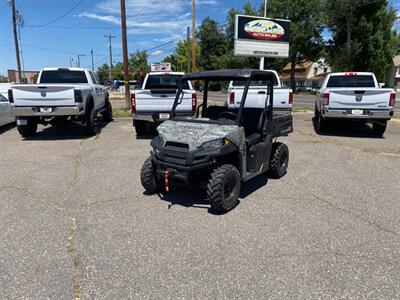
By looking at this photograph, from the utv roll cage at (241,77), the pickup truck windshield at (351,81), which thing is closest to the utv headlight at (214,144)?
the utv roll cage at (241,77)

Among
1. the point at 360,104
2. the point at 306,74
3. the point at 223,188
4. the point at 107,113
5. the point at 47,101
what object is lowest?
the point at 107,113

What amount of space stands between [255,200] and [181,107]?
173 inches

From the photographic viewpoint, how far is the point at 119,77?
104688 millimetres

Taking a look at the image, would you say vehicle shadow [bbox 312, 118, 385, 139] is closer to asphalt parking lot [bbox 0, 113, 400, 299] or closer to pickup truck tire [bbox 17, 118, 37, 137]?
asphalt parking lot [bbox 0, 113, 400, 299]

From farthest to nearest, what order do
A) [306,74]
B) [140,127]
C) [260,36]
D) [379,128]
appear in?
[306,74]
[260,36]
[379,128]
[140,127]

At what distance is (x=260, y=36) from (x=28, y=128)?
13.0m

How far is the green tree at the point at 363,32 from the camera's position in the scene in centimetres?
4009

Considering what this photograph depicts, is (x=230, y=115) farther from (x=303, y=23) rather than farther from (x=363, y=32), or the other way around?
(x=303, y=23)

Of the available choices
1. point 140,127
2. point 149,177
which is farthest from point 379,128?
point 149,177

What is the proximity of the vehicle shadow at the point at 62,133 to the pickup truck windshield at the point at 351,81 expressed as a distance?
8186 millimetres

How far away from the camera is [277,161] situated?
238 inches

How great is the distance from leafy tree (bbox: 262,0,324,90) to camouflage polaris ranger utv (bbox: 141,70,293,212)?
4912 centimetres

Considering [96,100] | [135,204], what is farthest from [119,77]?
[135,204]

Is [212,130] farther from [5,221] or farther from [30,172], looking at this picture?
[30,172]
